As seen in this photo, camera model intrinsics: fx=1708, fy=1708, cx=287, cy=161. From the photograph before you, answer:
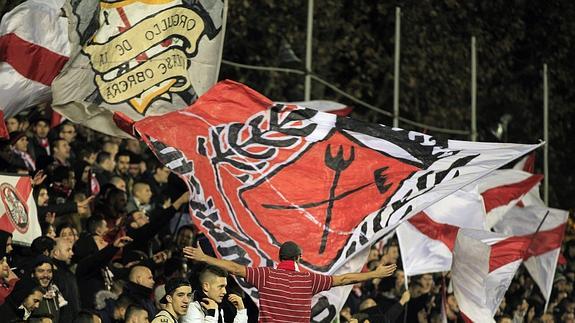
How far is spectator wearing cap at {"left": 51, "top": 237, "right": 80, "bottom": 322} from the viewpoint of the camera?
49.3ft

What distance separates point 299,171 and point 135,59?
241 centimetres

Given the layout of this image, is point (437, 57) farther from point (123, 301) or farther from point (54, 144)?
point (123, 301)

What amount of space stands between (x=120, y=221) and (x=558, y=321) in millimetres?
8386

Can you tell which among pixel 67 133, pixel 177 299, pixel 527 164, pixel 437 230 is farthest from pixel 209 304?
pixel 527 164

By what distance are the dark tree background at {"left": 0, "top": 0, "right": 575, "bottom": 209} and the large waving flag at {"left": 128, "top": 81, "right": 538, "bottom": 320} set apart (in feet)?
41.6

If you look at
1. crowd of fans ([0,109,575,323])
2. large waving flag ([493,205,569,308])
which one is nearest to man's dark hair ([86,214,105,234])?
crowd of fans ([0,109,575,323])

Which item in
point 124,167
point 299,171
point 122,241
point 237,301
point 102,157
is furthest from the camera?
point 124,167

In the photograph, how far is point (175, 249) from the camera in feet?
57.2

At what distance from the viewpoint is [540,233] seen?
2331cm

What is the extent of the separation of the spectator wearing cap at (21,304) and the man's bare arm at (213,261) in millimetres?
1500

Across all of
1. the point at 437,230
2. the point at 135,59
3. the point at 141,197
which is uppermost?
the point at 135,59

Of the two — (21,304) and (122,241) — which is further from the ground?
(21,304)

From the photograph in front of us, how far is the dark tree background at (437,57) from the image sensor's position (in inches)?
1220

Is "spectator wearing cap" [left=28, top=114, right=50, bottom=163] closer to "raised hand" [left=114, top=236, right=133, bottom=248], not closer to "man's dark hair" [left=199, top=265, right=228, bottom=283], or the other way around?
"raised hand" [left=114, top=236, right=133, bottom=248]
